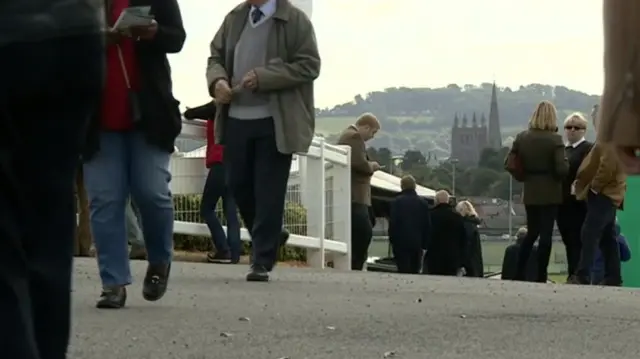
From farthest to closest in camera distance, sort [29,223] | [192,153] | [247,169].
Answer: [192,153] < [247,169] < [29,223]

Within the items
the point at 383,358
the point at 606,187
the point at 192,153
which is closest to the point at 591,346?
the point at 383,358

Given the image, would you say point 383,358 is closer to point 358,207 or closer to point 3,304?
point 3,304

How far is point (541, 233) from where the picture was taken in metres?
14.8

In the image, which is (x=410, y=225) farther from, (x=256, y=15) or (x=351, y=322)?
(x=351, y=322)

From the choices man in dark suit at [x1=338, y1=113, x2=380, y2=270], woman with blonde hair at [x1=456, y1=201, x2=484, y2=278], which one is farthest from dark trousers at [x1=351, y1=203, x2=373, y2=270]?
woman with blonde hair at [x1=456, y1=201, x2=484, y2=278]

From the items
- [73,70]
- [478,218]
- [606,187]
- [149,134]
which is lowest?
[478,218]

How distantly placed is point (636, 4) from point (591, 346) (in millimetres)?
3974

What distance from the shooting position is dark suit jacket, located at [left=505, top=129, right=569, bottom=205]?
14.4m

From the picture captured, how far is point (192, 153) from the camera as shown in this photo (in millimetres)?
16266

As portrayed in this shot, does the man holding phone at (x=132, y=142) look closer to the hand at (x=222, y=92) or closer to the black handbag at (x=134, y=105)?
the black handbag at (x=134, y=105)

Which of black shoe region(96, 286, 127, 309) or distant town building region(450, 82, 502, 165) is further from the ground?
black shoe region(96, 286, 127, 309)

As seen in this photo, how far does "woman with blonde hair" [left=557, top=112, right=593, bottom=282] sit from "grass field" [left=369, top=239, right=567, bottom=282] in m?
0.21

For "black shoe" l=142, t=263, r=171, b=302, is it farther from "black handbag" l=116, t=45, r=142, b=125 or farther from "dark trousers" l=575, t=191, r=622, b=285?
"dark trousers" l=575, t=191, r=622, b=285

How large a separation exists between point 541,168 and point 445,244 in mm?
3817
